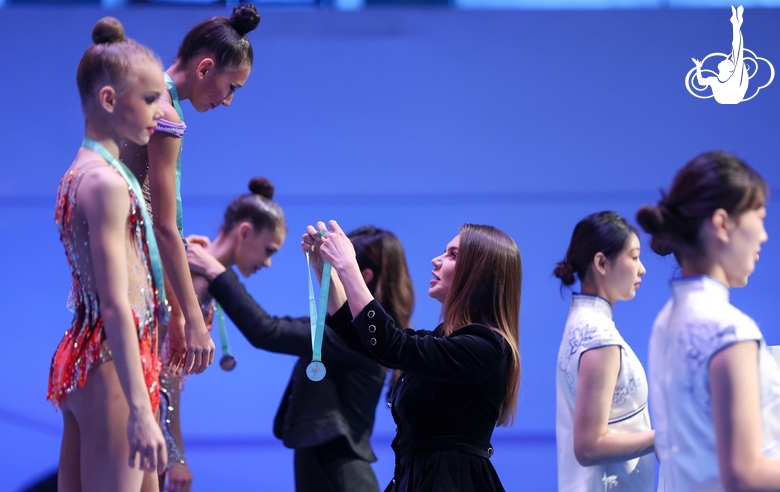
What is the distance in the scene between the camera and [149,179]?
1.91 metres

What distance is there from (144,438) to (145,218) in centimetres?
39

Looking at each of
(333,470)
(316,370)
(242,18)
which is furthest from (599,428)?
(242,18)

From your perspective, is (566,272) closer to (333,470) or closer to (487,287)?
(487,287)

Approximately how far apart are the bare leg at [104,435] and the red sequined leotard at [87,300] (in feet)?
0.09

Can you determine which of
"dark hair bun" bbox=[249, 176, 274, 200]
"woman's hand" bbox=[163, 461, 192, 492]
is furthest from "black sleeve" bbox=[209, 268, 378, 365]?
"woman's hand" bbox=[163, 461, 192, 492]

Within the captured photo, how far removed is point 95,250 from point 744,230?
1.05m

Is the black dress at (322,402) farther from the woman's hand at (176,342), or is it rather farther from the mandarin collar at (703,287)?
the mandarin collar at (703,287)

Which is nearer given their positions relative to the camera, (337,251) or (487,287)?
(337,251)

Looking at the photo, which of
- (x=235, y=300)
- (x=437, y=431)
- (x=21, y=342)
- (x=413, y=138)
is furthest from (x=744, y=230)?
(x=21, y=342)

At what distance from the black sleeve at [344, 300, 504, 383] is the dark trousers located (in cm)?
85

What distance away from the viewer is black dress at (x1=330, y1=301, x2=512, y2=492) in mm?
1953

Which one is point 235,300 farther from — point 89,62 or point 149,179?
point 89,62

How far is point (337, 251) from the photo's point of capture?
2004 millimetres

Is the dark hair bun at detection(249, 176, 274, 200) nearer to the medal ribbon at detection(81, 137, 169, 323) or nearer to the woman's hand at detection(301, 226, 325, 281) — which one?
the woman's hand at detection(301, 226, 325, 281)
